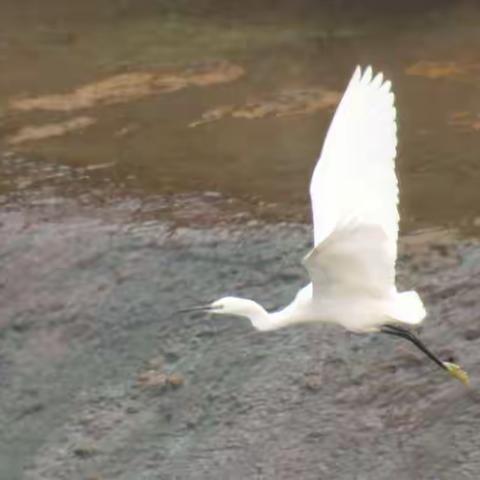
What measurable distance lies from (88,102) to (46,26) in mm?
2295

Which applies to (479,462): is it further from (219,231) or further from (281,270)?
(219,231)

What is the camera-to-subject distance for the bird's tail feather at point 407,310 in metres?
4.43

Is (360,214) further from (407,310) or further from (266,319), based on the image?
(266,319)

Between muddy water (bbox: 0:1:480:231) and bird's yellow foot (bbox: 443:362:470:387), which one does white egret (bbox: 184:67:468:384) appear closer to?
bird's yellow foot (bbox: 443:362:470:387)

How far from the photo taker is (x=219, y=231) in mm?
6332

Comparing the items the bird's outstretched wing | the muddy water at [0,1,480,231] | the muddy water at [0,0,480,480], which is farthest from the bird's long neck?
the muddy water at [0,1,480,231]

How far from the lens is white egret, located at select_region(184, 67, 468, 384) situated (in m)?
4.32

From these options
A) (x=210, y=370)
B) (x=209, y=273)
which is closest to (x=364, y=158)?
(x=210, y=370)

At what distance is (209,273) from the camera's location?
6031mm

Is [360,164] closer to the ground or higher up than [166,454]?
higher up

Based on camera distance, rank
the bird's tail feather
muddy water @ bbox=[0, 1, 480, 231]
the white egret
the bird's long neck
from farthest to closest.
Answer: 1. muddy water @ bbox=[0, 1, 480, 231]
2. the bird's long neck
3. the bird's tail feather
4. the white egret

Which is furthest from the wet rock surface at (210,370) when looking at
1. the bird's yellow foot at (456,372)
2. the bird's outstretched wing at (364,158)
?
the bird's outstretched wing at (364,158)

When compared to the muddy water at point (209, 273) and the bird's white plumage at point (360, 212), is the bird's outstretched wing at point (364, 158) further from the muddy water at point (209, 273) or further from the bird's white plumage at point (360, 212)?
A: the muddy water at point (209, 273)

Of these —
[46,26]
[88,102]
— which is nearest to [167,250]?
[88,102]
